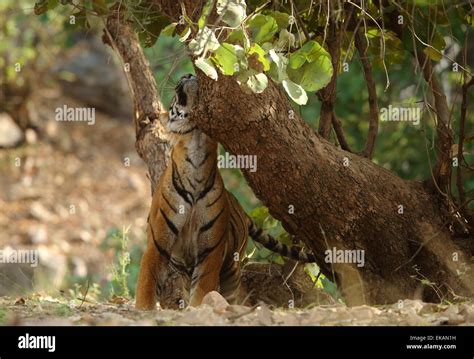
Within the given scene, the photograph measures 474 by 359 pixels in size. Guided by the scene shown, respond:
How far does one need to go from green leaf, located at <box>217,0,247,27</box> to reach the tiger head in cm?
114

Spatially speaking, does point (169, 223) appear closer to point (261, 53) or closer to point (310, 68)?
point (310, 68)

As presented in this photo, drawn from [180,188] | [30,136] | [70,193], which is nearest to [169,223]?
[180,188]

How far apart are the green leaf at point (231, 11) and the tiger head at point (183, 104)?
114 centimetres

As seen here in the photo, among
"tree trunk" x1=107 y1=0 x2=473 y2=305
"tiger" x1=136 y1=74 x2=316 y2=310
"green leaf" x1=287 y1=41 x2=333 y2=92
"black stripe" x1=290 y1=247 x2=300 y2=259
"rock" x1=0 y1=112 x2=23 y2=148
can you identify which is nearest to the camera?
"green leaf" x1=287 y1=41 x2=333 y2=92

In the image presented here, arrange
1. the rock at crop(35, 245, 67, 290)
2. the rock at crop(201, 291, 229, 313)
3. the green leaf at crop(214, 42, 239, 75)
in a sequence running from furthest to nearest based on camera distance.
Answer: the rock at crop(35, 245, 67, 290)
the rock at crop(201, 291, 229, 313)
the green leaf at crop(214, 42, 239, 75)

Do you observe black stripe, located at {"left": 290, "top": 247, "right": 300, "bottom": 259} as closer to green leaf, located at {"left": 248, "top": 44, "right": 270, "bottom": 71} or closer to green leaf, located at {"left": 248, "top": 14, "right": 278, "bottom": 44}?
green leaf, located at {"left": 248, "top": 14, "right": 278, "bottom": 44}

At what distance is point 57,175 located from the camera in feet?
50.9

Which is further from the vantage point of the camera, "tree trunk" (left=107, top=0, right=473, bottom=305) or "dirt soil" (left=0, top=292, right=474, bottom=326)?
"tree trunk" (left=107, top=0, right=473, bottom=305)

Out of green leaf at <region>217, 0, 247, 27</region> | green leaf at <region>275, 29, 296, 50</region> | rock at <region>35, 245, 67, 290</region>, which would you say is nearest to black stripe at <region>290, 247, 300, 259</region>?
green leaf at <region>275, 29, 296, 50</region>

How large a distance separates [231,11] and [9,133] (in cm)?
1141

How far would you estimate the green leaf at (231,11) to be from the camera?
15.3 feet

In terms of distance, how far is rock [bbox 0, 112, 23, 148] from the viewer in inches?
604
